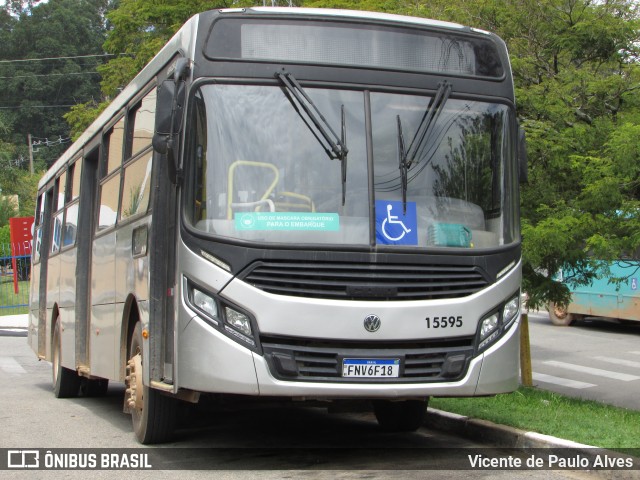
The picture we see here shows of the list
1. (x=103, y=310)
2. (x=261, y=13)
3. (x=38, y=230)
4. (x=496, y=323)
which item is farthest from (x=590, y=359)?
(x=261, y=13)

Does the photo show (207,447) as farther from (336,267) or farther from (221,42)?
(221,42)

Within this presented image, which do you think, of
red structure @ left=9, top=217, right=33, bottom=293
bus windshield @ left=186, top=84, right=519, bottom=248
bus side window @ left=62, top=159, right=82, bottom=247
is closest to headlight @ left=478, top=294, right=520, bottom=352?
bus windshield @ left=186, top=84, right=519, bottom=248

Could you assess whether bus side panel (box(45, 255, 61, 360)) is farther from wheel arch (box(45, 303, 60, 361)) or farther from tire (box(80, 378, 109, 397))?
tire (box(80, 378, 109, 397))

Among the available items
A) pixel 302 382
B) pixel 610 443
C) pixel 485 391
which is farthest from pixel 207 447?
pixel 610 443

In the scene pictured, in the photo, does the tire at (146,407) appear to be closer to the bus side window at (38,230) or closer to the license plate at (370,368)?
the license plate at (370,368)

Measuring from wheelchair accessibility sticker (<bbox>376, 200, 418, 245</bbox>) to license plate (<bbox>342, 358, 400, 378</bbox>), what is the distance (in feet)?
2.78

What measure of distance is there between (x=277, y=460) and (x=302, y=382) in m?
1.22

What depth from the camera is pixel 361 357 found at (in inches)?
280

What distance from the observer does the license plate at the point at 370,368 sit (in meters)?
7.09

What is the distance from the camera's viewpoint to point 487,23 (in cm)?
1295

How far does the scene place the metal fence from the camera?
36.3 metres

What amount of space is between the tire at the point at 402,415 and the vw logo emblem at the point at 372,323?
7.23ft

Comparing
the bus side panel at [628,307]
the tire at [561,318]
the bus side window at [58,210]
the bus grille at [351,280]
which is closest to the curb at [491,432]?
the bus grille at [351,280]

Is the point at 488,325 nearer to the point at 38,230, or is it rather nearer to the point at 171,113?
the point at 171,113
